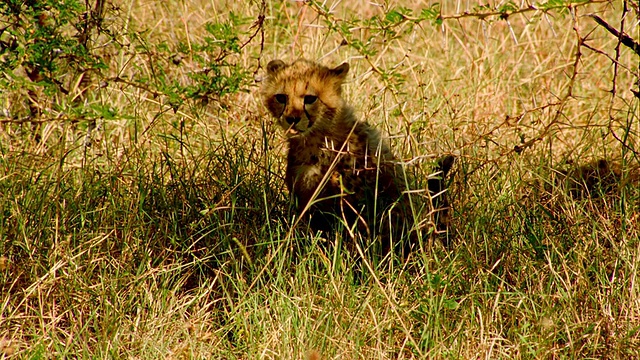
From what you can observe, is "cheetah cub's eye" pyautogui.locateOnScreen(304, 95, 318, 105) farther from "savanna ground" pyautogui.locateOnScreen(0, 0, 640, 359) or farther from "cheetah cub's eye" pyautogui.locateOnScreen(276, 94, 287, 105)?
"savanna ground" pyautogui.locateOnScreen(0, 0, 640, 359)

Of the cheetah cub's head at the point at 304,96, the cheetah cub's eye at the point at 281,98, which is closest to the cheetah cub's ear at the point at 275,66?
the cheetah cub's head at the point at 304,96

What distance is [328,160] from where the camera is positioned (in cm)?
428

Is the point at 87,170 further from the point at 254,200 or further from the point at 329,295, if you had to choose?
the point at 329,295

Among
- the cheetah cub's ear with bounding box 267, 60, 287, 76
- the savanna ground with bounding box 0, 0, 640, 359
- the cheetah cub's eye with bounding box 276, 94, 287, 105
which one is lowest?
the savanna ground with bounding box 0, 0, 640, 359

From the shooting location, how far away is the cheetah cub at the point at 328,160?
4227 millimetres

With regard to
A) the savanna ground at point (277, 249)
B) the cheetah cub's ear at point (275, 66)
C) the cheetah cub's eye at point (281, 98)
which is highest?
the cheetah cub's ear at point (275, 66)

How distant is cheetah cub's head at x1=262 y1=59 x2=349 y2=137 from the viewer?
4.22m

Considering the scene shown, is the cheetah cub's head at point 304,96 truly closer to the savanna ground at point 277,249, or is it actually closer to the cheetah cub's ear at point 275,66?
the cheetah cub's ear at point 275,66

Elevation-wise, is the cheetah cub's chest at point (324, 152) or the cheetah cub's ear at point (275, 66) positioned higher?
the cheetah cub's ear at point (275, 66)

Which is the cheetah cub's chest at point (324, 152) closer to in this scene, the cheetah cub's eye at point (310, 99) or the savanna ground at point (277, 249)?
the cheetah cub's eye at point (310, 99)

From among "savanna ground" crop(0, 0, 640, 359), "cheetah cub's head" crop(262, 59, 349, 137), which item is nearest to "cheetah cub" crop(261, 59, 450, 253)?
"cheetah cub's head" crop(262, 59, 349, 137)

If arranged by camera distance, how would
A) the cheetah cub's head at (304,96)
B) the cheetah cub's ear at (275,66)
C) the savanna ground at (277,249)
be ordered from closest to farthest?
the savanna ground at (277,249) → the cheetah cub's head at (304,96) → the cheetah cub's ear at (275,66)

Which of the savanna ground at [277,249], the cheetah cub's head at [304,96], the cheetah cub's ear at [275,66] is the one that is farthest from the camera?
the cheetah cub's ear at [275,66]

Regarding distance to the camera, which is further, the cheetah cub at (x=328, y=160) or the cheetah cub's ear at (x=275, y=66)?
the cheetah cub's ear at (x=275, y=66)
